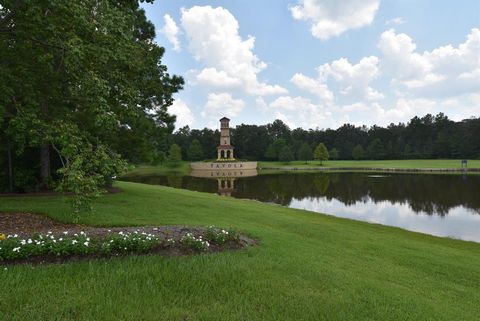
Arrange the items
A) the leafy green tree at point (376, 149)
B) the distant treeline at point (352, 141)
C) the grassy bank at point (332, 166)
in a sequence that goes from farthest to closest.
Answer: the leafy green tree at point (376, 149), the distant treeline at point (352, 141), the grassy bank at point (332, 166)

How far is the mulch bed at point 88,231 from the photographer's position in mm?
6062

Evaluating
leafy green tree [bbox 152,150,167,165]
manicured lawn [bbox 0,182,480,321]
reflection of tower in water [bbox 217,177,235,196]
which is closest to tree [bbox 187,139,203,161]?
reflection of tower in water [bbox 217,177,235,196]

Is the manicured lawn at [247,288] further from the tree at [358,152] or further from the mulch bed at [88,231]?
the tree at [358,152]

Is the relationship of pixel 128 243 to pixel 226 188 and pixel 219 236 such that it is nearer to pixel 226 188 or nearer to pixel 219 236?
pixel 219 236

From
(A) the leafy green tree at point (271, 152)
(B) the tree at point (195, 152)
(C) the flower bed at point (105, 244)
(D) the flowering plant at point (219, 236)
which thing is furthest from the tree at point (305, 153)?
(C) the flower bed at point (105, 244)

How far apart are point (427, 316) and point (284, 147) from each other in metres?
90.4

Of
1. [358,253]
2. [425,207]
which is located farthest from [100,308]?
[425,207]

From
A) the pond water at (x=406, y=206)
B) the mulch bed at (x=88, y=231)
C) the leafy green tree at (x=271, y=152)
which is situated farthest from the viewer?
the leafy green tree at (x=271, y=152)

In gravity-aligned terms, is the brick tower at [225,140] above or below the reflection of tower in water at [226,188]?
above

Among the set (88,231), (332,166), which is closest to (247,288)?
(88,231)

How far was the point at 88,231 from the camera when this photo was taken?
7.67 metres

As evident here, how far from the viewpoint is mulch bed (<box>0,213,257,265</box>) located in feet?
19.9

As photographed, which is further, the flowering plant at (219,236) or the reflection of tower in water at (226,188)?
the reflection of tower in water at (226,188)

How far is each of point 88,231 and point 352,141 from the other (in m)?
119
